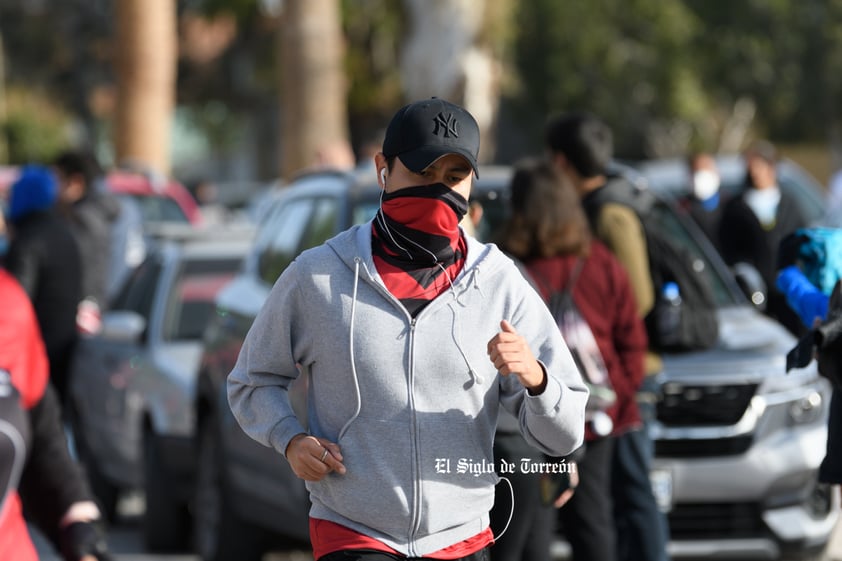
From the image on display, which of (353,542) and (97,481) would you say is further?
(97,481)

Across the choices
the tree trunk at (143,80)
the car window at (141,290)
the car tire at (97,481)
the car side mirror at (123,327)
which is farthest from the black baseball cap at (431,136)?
the tree trunk at (143,80)

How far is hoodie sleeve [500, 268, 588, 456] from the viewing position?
3758 mm

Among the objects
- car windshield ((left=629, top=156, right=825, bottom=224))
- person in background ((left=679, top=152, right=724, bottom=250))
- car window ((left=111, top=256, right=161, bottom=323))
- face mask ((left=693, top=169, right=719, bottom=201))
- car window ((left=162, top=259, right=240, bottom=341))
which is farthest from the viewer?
car windshield ((left=629, top=156, right=825, bottom=224))

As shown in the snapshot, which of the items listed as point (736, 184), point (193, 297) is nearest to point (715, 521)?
point (193, 297)

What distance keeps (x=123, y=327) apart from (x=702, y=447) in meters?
3.52

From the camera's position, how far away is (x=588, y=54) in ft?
166

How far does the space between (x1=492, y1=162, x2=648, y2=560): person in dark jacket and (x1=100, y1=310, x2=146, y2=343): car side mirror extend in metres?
4.00

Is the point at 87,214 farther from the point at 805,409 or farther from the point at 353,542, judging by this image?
the point at 353,542

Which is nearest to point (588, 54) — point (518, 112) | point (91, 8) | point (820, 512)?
point (518, 112)

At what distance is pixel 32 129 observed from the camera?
58125mm

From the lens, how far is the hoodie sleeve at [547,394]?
3758 mm

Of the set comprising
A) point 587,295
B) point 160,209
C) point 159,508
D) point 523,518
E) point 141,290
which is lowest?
point 160,209

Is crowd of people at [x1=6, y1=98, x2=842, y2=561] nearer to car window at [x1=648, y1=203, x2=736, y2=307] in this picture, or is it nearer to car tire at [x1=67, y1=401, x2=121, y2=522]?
car window at [x1=648, y1=203, x2=736, y2=307]

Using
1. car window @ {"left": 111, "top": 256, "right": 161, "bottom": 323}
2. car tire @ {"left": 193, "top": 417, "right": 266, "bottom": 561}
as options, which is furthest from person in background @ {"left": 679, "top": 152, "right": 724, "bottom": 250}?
car tire @ {"left": 193, "top": 417, "right": 266, "bottom": 561}
